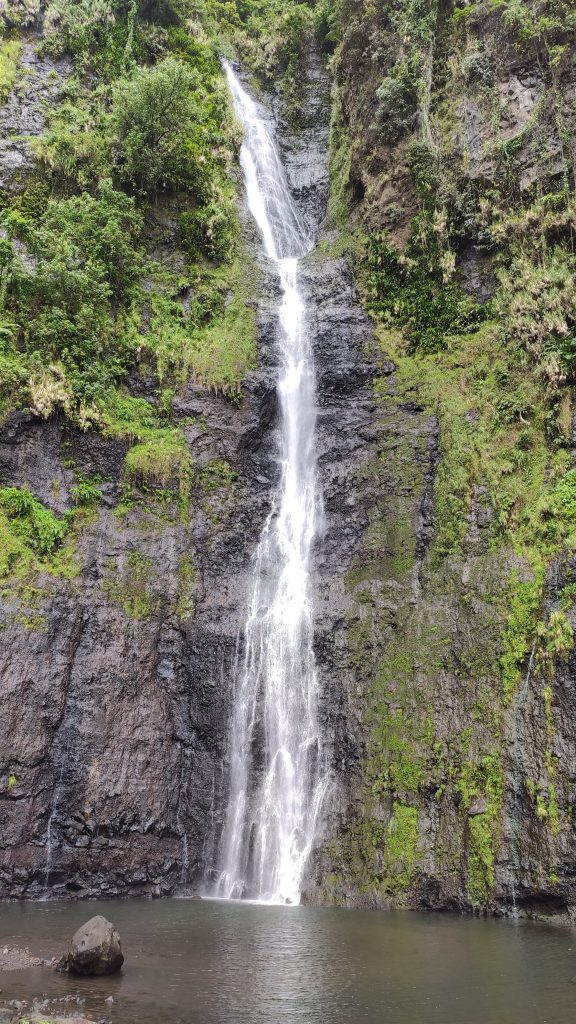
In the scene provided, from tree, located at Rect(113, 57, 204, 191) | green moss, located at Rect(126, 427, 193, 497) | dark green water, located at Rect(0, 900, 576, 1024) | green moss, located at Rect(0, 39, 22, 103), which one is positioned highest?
green moss, located at Rect(0, 39, 22, 103)

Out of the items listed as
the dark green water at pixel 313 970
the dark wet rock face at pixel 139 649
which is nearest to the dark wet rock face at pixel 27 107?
the dark wet rock face at pixel 139 649

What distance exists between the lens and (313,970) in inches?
314

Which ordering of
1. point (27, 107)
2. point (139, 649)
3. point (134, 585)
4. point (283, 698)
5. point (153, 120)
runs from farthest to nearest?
point (27, 107) → point (153, 120) → point (134, 585) → point (139, 649) → point (283, 698)

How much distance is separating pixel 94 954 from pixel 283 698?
26.3ft

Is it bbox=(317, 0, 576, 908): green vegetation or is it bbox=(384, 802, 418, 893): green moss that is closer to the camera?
bbox=(384, 802, 418, 893): green moss

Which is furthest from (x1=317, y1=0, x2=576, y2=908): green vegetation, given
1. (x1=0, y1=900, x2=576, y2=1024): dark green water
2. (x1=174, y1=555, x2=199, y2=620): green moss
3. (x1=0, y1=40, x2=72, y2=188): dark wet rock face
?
(x1=0, y1=40, x2=72, y2=188): dark wet rock face

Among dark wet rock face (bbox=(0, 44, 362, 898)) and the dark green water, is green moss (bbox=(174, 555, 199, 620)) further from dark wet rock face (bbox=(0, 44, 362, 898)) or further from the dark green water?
the dark green water

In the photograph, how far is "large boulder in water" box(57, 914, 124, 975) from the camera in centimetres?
769

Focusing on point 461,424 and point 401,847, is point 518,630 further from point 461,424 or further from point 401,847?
point 461,424

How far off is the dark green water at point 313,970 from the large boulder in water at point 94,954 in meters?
0.23

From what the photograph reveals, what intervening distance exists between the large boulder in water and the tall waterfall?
621 centimetres

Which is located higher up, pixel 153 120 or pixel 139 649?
pixel 153 120

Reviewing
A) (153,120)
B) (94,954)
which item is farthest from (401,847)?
(153,120)

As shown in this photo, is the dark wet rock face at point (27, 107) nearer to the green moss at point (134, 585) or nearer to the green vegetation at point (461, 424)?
the green vegetation at point (461, 424)
